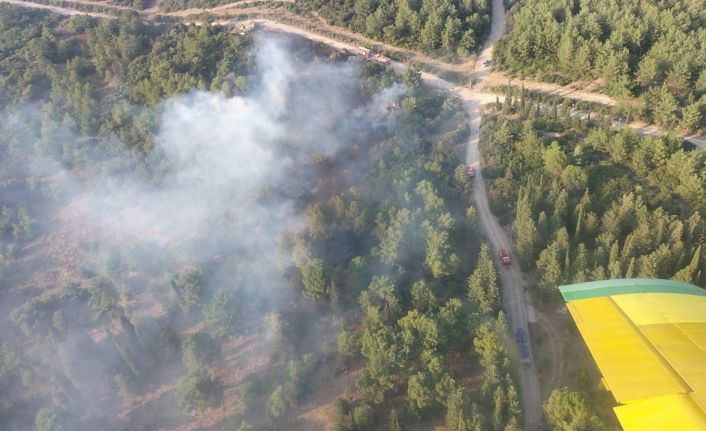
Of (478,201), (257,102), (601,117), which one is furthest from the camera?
Answer: (257,102)

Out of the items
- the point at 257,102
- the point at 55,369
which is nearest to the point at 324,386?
the point at 55,369

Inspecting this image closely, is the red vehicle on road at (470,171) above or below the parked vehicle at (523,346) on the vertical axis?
above

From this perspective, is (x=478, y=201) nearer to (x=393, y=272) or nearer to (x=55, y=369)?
(x=393, y=272)

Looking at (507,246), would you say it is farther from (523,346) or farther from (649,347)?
(649,347)

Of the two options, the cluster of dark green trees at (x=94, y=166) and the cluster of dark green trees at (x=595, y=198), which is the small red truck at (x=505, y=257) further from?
the cluster of dark green trees at (x=94, y=166)

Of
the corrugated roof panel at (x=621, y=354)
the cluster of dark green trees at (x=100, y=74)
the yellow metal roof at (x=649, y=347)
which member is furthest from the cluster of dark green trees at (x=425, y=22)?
the corrugated roof panel at (x=621, y=354)

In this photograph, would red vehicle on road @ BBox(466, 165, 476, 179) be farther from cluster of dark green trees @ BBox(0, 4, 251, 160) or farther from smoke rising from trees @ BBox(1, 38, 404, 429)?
cluster of dark green trees @ BBox(0, 4, 251, 160)

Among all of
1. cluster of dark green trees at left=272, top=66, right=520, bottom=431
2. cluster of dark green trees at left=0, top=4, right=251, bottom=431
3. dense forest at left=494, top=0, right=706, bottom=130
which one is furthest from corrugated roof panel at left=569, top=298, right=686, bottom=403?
dense forest at left=494, top=0, right=706, bottom=130
